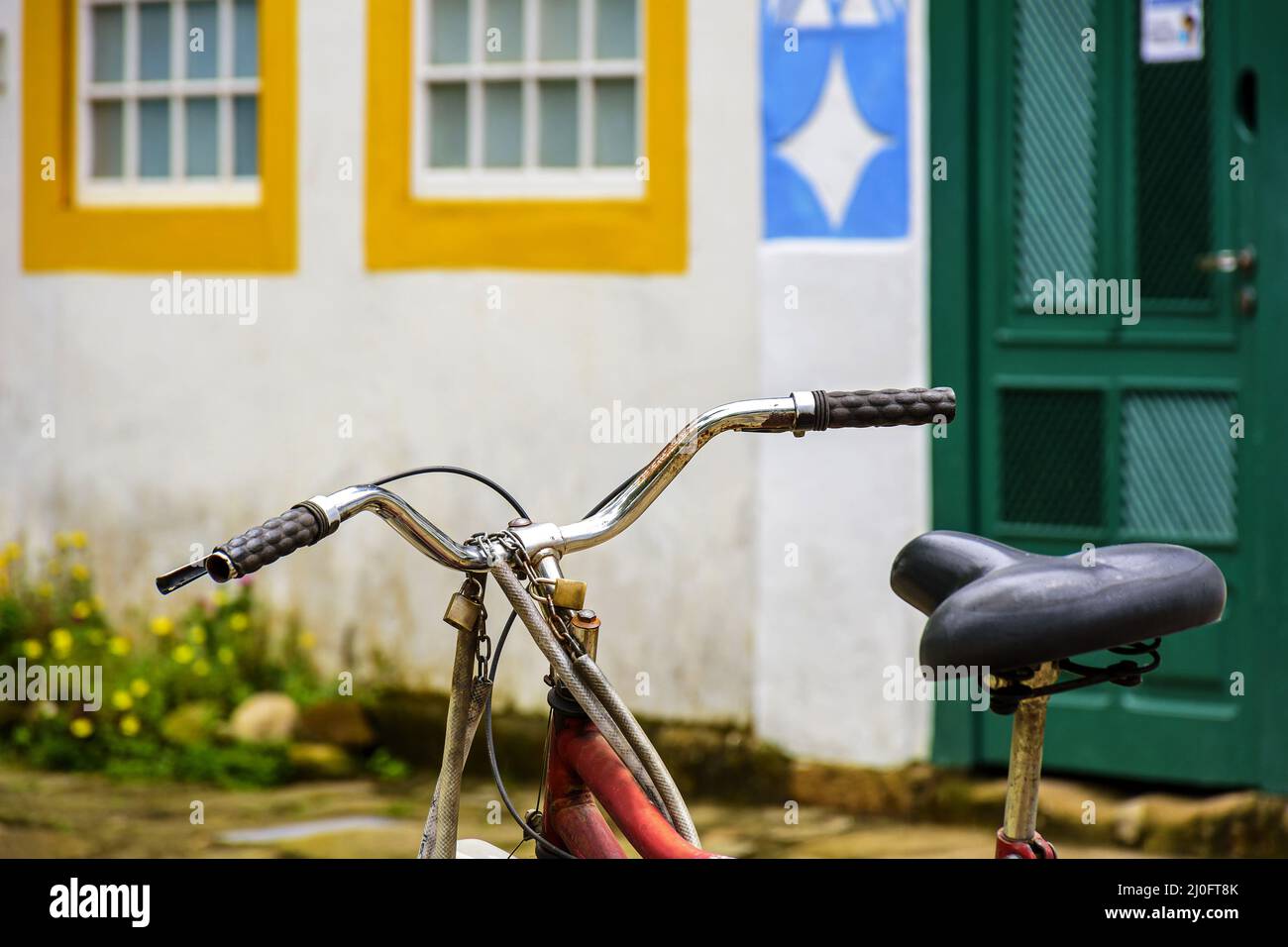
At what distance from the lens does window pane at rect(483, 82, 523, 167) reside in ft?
19.3

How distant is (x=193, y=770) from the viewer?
5887mm

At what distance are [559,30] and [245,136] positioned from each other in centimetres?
123

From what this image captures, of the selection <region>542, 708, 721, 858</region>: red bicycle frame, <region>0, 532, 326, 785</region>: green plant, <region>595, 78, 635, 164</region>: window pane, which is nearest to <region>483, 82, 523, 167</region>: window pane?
<region>595, 78, 635, 164</region>: window pane

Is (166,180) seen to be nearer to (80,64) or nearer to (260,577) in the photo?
(80,64)

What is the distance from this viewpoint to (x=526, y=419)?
579 cm

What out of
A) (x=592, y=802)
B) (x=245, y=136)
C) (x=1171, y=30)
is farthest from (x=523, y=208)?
(x=592, y=802)

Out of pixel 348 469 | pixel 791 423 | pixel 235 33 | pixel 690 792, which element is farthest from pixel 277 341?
pixel 791 423

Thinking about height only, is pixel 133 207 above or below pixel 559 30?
below

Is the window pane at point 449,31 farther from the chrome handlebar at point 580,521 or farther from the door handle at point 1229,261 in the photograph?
the chrome handlebar at point 580,521

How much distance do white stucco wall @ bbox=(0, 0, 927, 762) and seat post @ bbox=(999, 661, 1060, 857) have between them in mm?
2845

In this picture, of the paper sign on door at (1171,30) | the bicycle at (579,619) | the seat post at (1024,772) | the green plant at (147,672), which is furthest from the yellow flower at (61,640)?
the seat post at (1024,772)

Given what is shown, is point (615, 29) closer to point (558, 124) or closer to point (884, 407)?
point (558, 124)

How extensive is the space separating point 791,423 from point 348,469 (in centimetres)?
360

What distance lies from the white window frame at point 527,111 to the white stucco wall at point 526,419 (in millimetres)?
215
